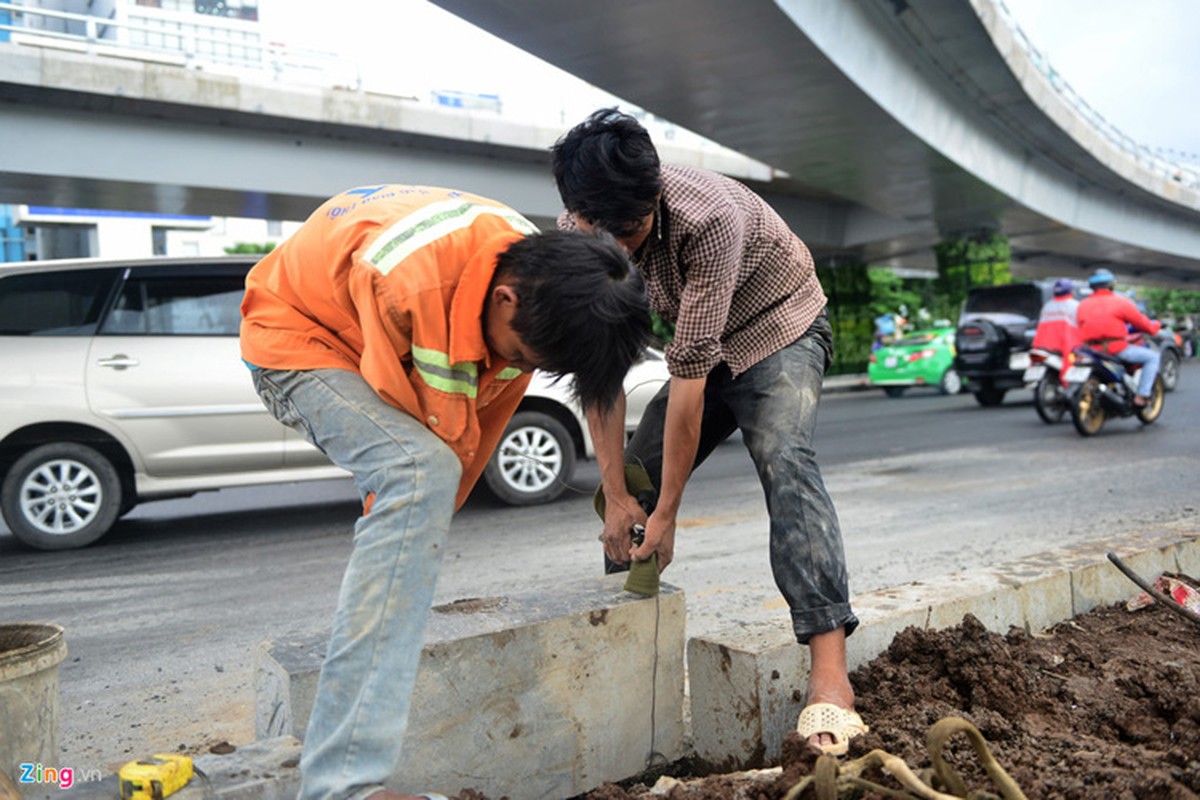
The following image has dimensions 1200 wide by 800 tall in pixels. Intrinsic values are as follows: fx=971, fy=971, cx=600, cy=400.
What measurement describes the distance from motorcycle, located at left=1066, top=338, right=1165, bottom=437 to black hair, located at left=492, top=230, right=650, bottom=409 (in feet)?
32.7

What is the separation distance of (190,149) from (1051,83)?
13.8 meters

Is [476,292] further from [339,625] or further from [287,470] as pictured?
[287,470]

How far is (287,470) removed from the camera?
22.3 feet

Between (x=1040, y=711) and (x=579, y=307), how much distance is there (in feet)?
5.40

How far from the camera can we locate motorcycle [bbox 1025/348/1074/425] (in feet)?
37.5

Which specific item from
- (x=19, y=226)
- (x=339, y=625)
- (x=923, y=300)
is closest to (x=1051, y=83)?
(x=339, y=625)

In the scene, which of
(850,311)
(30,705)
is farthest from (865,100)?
(850,311)

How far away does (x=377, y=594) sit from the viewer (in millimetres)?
1877

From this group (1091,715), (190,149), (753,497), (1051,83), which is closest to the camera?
(1091,715)

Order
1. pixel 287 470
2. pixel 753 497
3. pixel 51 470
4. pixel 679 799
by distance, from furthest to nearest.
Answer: pixel 753 497
pixel 287 470
pixel 51 470
pixel 679 799

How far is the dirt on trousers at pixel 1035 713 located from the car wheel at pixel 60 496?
4.82 metres

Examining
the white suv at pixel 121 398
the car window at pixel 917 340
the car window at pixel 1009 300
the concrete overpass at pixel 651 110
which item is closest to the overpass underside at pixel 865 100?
the concrete overpass at pixel 651 110

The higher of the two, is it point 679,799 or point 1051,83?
point 1051,83

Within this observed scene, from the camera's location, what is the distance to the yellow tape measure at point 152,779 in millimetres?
1902
